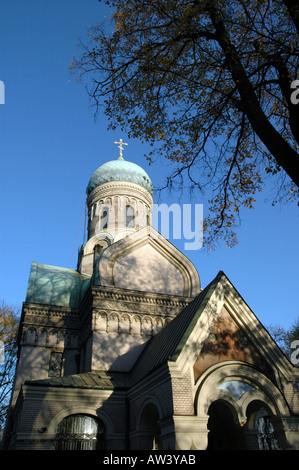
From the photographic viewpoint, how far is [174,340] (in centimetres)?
1081

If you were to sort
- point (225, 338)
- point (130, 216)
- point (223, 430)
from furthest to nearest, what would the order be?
point (130, 216) → point (223, 430) → point (225, 338)

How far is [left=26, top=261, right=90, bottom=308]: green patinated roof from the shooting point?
17328mm

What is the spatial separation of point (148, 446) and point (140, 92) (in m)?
9.55

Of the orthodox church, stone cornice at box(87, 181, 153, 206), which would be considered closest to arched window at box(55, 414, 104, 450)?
the orthodox church

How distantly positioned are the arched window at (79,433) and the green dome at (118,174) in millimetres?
15921

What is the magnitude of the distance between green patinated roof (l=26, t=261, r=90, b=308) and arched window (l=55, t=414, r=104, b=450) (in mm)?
6440

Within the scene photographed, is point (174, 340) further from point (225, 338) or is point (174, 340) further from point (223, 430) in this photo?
point (223, 430)

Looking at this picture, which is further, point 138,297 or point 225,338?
point 138,297

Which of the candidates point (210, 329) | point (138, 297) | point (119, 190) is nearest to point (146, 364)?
point (210, 329)

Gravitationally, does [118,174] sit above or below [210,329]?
above

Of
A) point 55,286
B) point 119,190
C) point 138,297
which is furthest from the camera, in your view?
point 119,190

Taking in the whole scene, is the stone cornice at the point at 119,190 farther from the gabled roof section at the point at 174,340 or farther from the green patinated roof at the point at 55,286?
the gabled roof section at the point at 174,340

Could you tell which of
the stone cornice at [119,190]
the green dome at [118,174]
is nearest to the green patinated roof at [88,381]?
the stone cornice at [119,190]

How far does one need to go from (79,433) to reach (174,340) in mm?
4079
